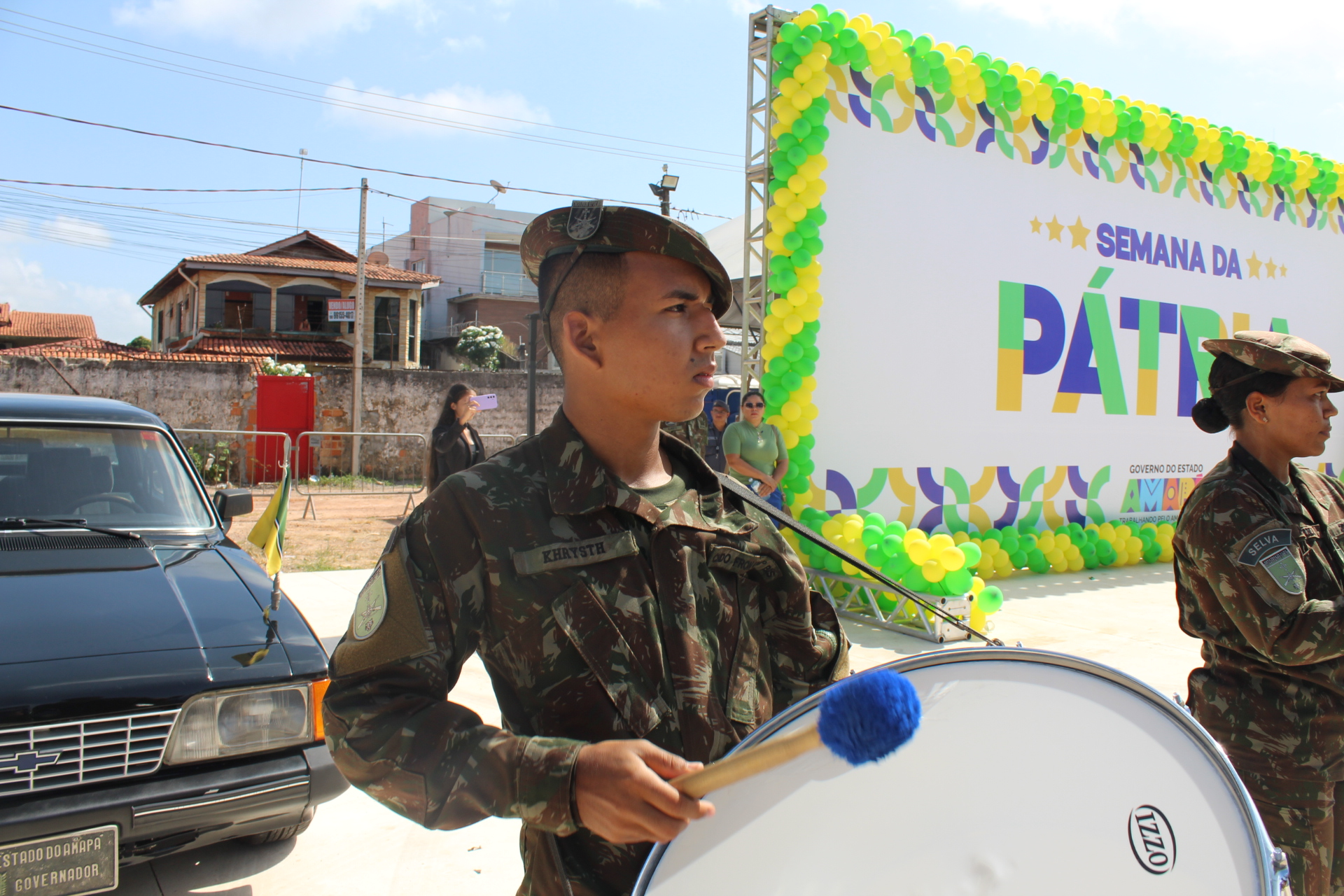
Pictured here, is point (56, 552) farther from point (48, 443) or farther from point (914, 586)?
point (914, 586)

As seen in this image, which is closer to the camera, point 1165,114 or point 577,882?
point 577,882

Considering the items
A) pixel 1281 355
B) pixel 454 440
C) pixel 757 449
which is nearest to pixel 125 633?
pixel 454 440

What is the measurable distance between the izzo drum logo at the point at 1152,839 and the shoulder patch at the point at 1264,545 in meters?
1.22

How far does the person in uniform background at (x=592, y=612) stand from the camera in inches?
38.9

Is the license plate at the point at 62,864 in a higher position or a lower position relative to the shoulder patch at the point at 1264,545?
lower


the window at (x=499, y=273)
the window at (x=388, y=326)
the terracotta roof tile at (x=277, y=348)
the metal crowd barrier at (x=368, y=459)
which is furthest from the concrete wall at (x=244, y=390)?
the window at (x=499, y=273)

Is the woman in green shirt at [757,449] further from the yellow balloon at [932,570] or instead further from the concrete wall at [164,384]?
the concrete wall at [164,384]

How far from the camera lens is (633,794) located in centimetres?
89

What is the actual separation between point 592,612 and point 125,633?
222 cm

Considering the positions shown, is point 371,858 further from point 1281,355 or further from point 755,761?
point 1281,355

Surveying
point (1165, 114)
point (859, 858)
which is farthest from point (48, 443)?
point (1165, 114)

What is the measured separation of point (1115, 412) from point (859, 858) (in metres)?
9.27

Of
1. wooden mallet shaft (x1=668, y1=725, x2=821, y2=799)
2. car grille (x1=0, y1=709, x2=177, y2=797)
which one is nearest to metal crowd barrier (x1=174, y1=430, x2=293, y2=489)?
car grille (x1=0, y1=709, x2=177, y2=797)

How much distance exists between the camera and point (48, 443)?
11.6 feet
